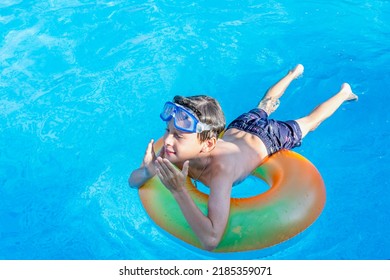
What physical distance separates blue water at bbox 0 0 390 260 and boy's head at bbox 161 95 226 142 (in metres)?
0.83

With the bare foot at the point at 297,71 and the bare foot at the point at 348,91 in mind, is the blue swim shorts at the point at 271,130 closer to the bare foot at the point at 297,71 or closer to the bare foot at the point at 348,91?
the bare foot at the point at 348,91

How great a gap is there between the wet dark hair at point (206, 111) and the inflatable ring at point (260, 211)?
460mm

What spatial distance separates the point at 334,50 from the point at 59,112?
3.26 m

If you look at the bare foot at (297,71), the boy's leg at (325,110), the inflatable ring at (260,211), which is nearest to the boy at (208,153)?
the inflatable ring at (260,211)

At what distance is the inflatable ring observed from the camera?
12.1 feet

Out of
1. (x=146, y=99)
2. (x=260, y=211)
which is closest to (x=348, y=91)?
(x=146, y=99)

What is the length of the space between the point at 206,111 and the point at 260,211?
80cm

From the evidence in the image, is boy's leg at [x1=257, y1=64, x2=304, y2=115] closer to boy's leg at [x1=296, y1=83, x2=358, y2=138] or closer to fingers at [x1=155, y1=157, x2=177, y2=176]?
boy's leg at [x1=296, y1=83, x2=358, y2=138]

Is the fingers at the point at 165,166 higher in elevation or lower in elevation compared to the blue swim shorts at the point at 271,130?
higher

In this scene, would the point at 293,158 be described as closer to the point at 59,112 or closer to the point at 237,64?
the point at 237,64

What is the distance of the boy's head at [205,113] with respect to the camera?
376 cm

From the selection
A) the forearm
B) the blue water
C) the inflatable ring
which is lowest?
the blue water

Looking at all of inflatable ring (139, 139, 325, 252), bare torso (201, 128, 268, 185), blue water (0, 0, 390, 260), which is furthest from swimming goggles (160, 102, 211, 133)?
blue water (0, 0, 390, 260)

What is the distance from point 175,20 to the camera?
693cm
